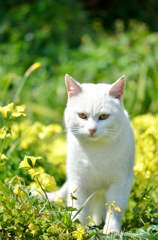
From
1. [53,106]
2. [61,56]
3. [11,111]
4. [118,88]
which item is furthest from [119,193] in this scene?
[61,56]

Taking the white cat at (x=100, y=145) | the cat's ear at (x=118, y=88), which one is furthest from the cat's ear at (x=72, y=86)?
the cat's ear at (x=118, y=88)

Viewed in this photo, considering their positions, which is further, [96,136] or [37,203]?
[96,136]

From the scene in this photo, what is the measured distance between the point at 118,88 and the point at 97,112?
0.72 feet

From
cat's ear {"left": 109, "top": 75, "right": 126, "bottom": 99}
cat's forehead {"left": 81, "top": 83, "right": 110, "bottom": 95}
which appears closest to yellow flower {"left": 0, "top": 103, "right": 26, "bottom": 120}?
cat's forehead {"left": 81, "top": 83, "right": 110, "bottom": 95}

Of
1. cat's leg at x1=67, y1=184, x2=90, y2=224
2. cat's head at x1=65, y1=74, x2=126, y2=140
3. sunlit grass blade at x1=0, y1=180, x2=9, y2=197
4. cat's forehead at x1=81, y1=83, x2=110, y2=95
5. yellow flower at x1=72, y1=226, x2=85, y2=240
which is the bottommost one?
cat's leg at x1=67, y1=184, x2=90, y2=224

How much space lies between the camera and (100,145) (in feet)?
6.35

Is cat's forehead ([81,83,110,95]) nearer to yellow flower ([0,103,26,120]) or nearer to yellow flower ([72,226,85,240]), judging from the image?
yellow flower ([0,103,26,120])

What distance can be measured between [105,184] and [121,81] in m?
0.72

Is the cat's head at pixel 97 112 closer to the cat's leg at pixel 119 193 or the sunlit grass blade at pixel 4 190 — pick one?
the cat's leg at pixel 119 193

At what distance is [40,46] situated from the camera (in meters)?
6.02

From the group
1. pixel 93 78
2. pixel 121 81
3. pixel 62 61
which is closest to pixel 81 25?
pixel 62 61

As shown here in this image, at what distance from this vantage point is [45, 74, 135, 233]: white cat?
1892mm

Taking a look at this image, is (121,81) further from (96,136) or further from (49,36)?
(49,36)

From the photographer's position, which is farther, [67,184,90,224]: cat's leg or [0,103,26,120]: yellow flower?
[67,184,90,224]: cat's leg
